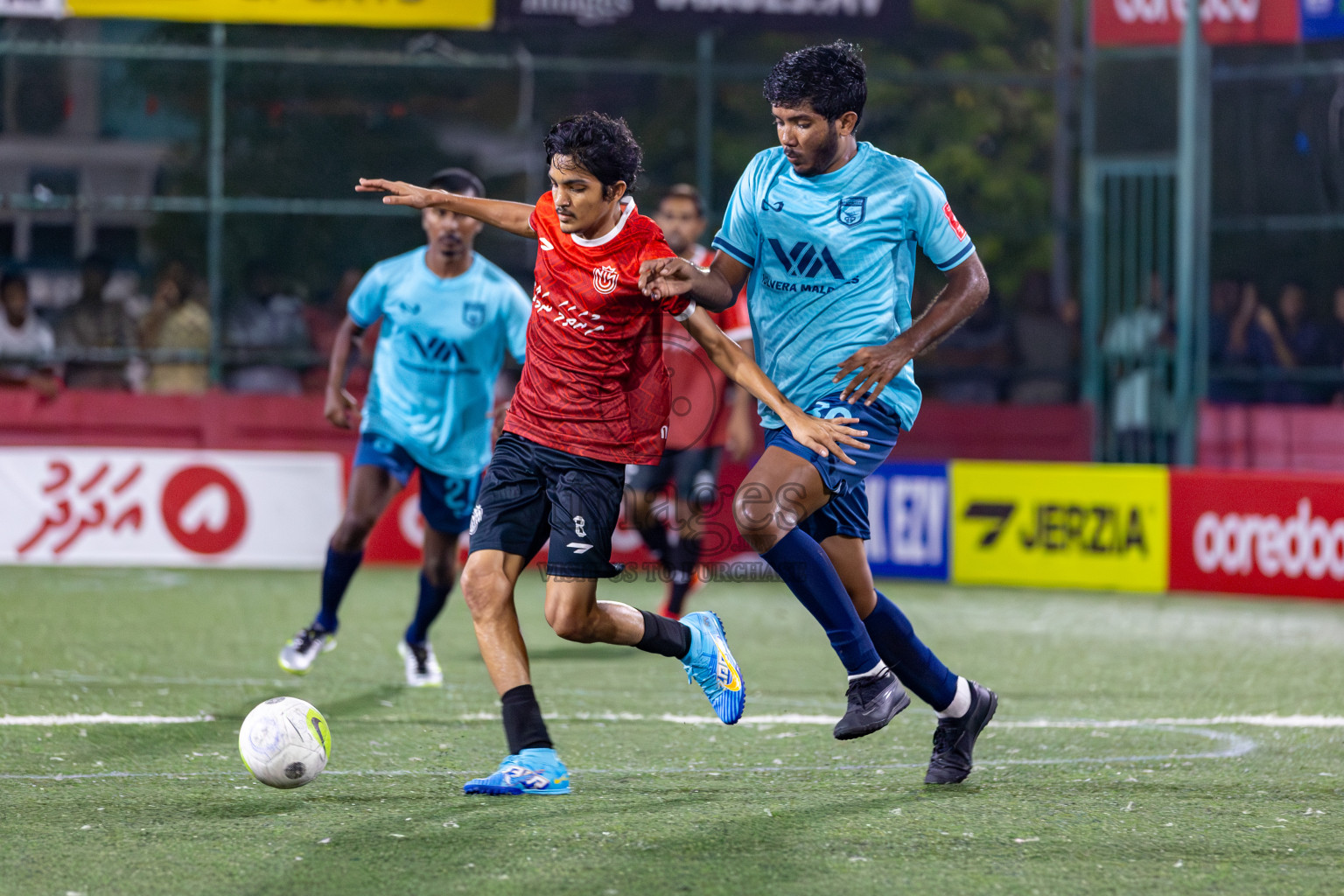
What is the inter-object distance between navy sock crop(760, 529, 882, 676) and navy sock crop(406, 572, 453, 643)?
2.62m

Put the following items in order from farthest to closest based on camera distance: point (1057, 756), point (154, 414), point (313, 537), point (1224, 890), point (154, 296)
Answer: point (154, 296) < point (154, 414) < point (313, 537) < point (1057, 756) < point (1224, 890)

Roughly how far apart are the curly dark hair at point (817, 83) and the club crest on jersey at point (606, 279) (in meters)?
0.68

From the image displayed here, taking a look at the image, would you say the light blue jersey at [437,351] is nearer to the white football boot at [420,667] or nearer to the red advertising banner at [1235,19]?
the white football boot at [420,667]

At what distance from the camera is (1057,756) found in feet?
18.7

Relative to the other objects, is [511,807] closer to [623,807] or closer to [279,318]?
[623,807]

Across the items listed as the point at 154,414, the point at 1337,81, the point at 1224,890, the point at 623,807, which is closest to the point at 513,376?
the point at 154,414

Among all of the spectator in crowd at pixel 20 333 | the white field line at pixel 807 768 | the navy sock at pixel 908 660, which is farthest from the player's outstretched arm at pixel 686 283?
the spectator in crowd at pixel 20 333

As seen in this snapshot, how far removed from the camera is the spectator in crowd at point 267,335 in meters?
14.0

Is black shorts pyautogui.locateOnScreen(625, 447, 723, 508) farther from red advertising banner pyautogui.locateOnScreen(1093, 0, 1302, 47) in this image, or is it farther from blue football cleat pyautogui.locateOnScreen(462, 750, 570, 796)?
red advertising banner pyautogui.locateOnScreen(1093, 0, 1302, 47)

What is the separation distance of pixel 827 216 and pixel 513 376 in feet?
29.9

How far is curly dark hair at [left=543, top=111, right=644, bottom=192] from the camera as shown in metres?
4.86

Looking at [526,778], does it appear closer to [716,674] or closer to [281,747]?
[281,747]

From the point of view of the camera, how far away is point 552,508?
16.6 ft

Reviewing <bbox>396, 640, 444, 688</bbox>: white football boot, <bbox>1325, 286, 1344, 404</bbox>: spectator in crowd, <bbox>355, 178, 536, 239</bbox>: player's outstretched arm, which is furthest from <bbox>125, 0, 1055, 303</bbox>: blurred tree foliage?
<bbox>355, 178, 536, 239</bbox>: player's outstretched arm
